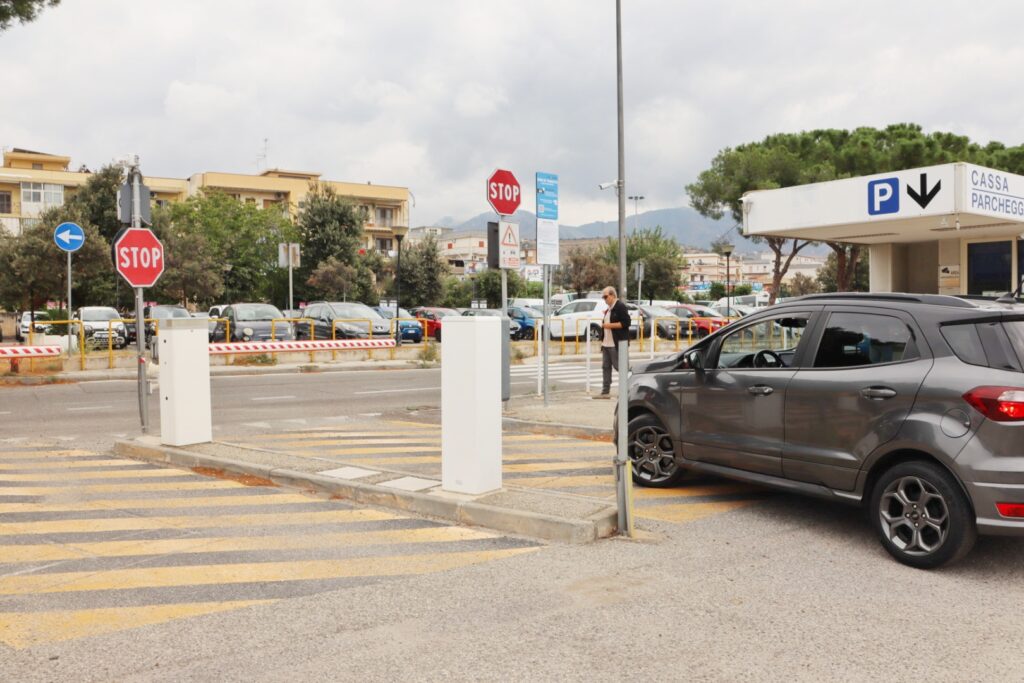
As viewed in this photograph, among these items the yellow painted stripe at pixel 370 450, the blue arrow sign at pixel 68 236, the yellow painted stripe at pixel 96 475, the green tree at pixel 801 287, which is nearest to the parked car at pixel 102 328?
the blue arrow sign at pixel 68 236

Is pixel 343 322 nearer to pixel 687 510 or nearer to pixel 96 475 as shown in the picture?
pixel 96 475

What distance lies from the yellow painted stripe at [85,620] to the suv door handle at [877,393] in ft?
13.2

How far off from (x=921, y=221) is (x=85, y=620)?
46.9 feet

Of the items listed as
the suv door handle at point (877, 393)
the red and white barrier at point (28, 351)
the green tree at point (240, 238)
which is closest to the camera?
the suv door handle at point (877, 393)

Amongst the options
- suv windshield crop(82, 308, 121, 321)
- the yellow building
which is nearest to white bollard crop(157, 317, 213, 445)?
suv windshield crop(82, 308, 121, 321)

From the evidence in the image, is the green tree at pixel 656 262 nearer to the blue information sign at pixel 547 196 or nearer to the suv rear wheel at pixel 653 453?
the blue information sign at pixel 547 196

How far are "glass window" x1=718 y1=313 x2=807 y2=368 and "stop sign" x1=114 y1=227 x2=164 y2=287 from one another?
6.84 m

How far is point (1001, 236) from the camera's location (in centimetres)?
1697

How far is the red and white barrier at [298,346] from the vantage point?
23.4 metres

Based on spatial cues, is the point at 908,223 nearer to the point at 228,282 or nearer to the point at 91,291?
the point at 91,291

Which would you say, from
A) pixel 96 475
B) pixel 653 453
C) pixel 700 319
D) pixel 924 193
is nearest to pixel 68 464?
pixel 96 475

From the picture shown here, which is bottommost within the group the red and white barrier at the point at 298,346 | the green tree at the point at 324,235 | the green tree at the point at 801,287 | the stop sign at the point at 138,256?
the red and white barrier at the point at 298,346

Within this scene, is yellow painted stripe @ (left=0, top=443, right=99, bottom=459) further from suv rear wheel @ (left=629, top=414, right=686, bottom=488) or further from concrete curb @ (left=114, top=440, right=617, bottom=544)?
suv rear wheel @ (left=629, top=414, right=686, bottom=488)

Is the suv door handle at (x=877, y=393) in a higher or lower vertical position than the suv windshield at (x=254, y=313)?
lower
